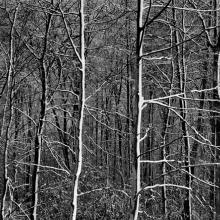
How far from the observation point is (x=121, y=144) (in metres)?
17.9

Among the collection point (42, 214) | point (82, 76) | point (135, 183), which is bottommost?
point (42, 214)

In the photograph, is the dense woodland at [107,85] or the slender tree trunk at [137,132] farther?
the dense woodland at [107,85]

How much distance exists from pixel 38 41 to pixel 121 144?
10.4 meters

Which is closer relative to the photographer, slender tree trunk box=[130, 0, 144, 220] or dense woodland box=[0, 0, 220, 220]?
slender tree trunk box=[130, 0, 144, 220]

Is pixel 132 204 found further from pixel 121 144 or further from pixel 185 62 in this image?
pixel 121 144

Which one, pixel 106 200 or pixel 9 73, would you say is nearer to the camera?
pixel 9 73

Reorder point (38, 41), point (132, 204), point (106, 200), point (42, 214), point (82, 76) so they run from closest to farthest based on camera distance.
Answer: point (132, 204) → point (82, 76) → point (38, 41) → point (106, 200) → point (42, 214)

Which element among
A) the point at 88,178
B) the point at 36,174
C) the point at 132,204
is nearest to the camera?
the point at 132,204

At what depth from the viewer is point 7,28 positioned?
7418mm

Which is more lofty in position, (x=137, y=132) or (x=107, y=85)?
(x=107, y=85)

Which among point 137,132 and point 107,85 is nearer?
point 137,132

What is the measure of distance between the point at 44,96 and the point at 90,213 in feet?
17.1

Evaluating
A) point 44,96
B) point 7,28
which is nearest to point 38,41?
point 7,28

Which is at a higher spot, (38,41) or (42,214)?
(38,41)
